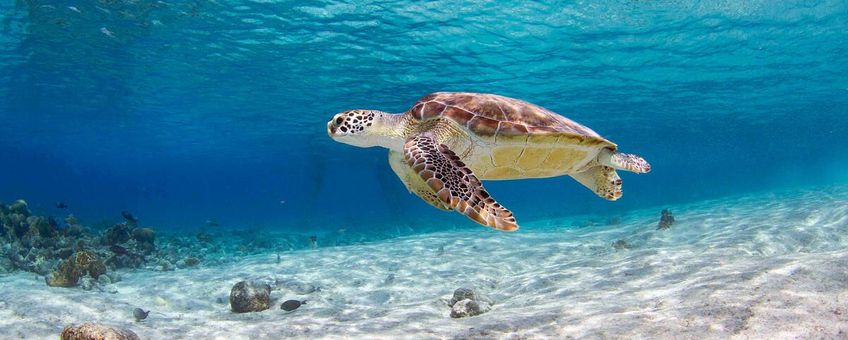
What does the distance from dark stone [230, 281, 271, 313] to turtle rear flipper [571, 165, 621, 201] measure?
5.11 metres

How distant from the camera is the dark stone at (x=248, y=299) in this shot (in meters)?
6.53

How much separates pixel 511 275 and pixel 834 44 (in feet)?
71.0

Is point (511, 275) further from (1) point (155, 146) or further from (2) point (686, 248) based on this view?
(1) point (155, 146)

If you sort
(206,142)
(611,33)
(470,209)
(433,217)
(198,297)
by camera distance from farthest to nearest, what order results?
(206,142)
(433,217)
(611,33)
(198,297)
(470,209)

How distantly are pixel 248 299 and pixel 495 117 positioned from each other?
15.1ft

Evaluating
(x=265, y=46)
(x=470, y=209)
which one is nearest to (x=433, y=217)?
(x=265, y=46)

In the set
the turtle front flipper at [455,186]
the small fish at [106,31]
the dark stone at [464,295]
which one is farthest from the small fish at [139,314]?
the small fish at [106,31]

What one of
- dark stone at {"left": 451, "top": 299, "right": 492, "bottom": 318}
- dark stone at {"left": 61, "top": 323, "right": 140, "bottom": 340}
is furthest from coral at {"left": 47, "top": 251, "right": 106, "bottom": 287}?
dark stone at {"left": 451, "top": 299, "right": 492, "bottom": 318}

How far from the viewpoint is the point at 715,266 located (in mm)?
5340

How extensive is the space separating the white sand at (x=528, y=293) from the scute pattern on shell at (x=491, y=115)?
1.96 m

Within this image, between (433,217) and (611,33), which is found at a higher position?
(611,33)

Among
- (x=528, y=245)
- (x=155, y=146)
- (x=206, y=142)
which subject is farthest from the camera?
(x=155, y=146)

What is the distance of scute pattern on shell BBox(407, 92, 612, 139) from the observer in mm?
4930

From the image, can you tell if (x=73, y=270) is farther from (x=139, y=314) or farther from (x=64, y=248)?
(x=64, y=248)
